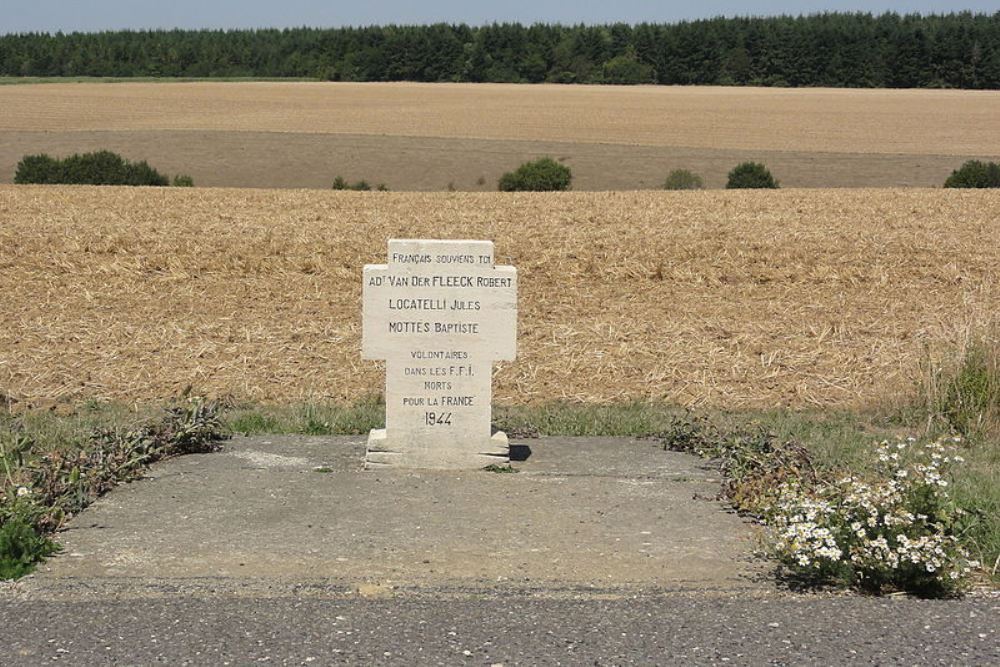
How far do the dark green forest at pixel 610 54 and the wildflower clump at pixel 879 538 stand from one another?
10118 centimetres

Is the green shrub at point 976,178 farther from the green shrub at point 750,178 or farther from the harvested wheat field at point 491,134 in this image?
the harvested wheat field at point 491,134

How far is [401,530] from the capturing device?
637 cm

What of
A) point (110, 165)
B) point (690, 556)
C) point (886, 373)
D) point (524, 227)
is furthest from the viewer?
point (110, 165)

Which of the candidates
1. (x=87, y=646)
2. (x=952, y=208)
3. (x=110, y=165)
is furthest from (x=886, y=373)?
(x=110, y=165)

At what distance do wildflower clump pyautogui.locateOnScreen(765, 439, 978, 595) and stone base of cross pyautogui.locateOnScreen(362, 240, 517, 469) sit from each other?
2.28 metres

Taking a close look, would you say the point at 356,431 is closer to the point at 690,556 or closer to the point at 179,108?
the point at 690,556

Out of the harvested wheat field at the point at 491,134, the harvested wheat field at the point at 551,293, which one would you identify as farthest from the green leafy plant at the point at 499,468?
the harvested wheat field at the point at 491,134

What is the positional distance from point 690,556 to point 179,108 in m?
73.0

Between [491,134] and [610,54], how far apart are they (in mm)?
63444

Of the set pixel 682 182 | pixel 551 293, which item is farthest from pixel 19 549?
pixel 682 182

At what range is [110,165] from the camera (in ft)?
119

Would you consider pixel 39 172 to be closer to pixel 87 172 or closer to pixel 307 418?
pixel 87 172

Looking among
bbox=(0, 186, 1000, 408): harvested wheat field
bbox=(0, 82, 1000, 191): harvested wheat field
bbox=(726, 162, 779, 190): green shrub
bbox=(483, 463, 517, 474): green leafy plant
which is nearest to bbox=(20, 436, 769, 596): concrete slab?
bbox=(483, 463, 517, 474): green leafy plant

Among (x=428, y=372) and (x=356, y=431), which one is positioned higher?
(x=428, y=372)
